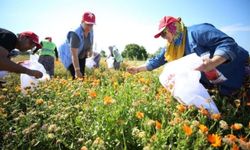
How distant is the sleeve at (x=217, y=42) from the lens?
2836mm

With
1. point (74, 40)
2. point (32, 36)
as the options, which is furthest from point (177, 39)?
point (74, 40)

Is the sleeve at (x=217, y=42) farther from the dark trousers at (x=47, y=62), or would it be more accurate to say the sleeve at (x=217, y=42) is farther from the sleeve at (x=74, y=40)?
the dark trousers at (x=47, y=62)

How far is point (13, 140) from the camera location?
2271mm

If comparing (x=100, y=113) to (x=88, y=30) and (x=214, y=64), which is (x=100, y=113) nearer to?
(x=214, y=64)

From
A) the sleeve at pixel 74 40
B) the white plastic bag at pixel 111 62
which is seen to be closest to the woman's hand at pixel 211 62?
the sleeve at pixel 74 40

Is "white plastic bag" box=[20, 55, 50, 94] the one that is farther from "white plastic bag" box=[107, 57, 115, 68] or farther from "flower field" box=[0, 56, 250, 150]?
"white plastic bag" box=[107, 57, 115, 68]

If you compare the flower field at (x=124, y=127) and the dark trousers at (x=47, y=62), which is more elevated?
the dark trousers at (x=47, y=62)

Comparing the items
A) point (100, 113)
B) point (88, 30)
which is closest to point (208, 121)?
point (100, 113)

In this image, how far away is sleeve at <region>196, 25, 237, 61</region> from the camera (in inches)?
112

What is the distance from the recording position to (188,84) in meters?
2.86

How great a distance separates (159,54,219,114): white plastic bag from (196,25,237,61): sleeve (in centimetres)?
25

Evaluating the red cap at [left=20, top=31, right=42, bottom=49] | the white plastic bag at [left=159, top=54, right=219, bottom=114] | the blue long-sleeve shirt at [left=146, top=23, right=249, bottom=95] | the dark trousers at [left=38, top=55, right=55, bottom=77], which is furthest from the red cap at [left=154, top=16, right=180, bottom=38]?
the dark trousers at [left=38, top=55, right=55, bottom=77]

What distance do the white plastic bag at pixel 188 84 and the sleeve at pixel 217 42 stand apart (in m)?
0.25

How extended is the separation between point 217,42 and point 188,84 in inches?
23.2
